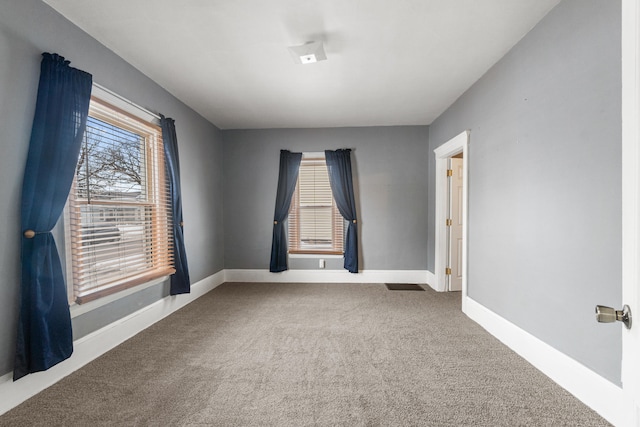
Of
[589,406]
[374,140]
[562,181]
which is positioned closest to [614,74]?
[562,181]

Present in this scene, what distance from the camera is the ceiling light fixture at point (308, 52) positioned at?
2.20 m

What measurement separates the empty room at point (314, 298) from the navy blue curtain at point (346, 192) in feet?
2.79

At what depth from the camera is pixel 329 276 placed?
456 cm

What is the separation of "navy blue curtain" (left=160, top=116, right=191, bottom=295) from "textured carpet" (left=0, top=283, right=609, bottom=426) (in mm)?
392

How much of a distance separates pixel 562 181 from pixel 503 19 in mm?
1232

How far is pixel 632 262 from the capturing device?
2.52ft

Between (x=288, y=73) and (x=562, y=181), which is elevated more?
(x=288, y=73)

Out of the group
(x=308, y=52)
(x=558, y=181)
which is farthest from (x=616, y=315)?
(x=308, y=52)

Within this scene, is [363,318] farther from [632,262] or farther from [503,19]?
[503,19]

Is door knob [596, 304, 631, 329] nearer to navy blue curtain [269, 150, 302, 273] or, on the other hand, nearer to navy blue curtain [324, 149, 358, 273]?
navy blue curtain [324, 149, 358, 273]

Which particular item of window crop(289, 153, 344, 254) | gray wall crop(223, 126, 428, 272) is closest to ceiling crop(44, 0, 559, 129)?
gray wall crop(223, 126, 428, 272)

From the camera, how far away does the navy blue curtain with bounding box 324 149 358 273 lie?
4.43m

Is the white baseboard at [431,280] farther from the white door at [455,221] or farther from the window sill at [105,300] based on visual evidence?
the window sill at [105,300]

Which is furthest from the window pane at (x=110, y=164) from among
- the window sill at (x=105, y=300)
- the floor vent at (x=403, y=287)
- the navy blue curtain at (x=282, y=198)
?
the floor vent at (x=403, y=287)
